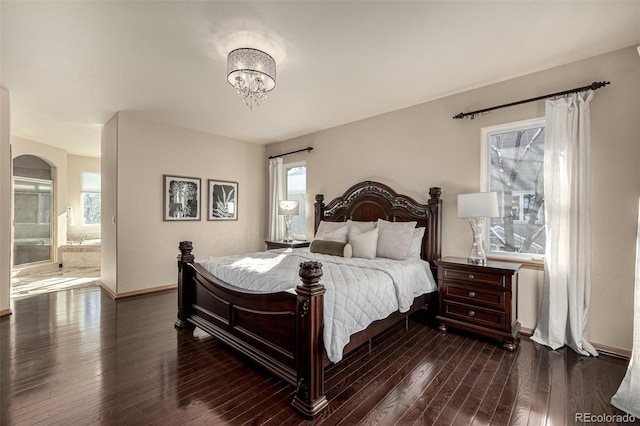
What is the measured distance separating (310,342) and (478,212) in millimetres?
2157

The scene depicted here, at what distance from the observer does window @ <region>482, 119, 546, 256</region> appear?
122 inches

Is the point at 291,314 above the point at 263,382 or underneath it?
above

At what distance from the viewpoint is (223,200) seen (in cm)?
561

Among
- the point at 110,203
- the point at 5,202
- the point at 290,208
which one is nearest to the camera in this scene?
the point at 5,202

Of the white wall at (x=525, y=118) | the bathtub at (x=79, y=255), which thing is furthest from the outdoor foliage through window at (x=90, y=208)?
the white wall at (x=525, y=118)

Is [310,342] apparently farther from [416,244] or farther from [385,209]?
[385,209]

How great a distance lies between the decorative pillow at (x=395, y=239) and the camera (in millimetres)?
3469

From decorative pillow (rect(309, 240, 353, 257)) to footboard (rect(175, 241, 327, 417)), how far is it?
1389 millimetres

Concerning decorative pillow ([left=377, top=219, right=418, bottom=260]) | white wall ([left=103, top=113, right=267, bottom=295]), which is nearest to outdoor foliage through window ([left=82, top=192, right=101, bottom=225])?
white wall ([left=103, top=113, right=267, bottom=295])

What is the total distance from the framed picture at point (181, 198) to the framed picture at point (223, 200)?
259mm

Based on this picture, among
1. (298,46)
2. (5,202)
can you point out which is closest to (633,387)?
(298,46)

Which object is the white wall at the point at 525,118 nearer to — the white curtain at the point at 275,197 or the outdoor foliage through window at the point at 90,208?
the white curtain at the point at 275,197

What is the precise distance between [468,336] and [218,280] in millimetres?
2584

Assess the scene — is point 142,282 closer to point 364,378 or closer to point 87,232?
point 364,378
